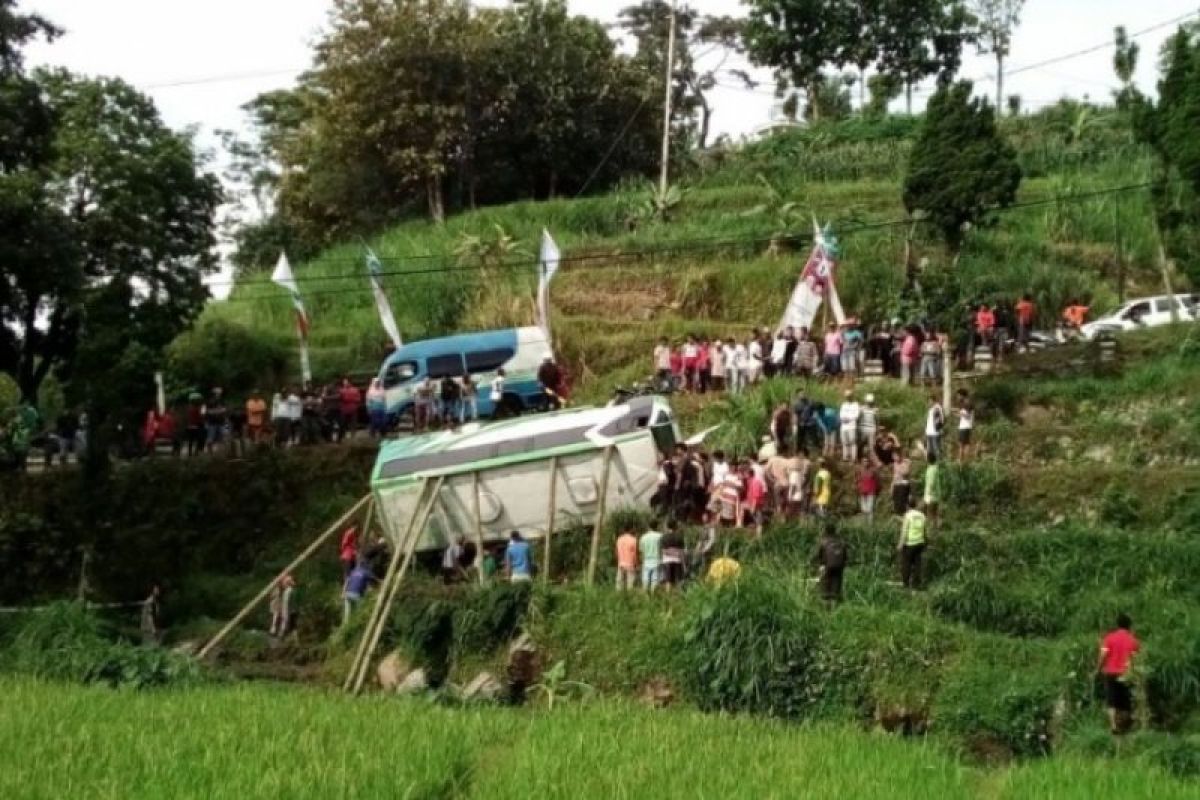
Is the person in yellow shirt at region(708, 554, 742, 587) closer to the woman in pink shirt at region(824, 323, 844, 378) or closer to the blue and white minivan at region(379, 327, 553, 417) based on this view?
the woman in pink shirt at region(824, 323, 844, 378)

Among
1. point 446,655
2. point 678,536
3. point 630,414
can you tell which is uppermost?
point 630,414

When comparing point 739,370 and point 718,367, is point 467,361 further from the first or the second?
point 739,370

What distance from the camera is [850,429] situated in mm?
22781

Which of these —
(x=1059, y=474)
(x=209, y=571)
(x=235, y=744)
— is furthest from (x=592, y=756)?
(x=209, y=571)

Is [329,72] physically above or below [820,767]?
Result: above

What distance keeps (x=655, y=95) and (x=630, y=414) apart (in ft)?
83.0

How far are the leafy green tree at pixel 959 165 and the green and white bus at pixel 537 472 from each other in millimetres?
7941

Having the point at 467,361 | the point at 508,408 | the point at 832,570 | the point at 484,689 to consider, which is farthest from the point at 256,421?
the point at 832,570

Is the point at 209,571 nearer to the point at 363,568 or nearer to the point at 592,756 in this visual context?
the point at 363,568

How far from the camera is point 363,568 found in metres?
22.6

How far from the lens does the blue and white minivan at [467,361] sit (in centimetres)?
2806

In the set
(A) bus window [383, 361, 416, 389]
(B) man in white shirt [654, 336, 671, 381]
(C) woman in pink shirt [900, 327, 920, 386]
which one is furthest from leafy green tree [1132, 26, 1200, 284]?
(A) bus window [383, 361, 416, 389]

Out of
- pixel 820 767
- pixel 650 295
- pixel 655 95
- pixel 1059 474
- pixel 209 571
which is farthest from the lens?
pixel 655 95

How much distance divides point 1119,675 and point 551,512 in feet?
27.3
